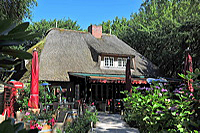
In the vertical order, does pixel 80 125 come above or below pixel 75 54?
below

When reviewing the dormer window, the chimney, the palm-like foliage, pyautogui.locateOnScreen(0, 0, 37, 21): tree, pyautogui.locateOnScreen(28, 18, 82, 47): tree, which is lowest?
the palm-like foliage

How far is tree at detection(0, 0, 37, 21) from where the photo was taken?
34.5 ft

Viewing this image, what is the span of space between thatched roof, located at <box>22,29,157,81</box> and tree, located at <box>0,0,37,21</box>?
16.2 ft

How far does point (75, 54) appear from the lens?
19.1m

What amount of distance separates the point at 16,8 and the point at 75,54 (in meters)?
8.34

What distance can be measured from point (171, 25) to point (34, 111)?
51.7ft

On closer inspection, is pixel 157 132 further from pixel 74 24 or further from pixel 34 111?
pixel 74 24

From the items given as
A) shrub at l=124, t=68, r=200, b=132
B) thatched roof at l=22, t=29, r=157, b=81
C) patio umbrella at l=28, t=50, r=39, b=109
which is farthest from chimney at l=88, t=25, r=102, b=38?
shrub at l=124, t=68, r=200, b=132

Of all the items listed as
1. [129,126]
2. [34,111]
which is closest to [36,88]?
[34,111]

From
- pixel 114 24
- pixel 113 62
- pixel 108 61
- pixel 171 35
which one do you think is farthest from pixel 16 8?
pixel 114 24

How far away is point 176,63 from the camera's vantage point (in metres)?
19.6

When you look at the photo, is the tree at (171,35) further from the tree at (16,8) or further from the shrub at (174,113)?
the shrub at (174,113)

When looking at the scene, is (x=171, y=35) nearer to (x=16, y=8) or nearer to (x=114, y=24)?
(x=16, y=8)

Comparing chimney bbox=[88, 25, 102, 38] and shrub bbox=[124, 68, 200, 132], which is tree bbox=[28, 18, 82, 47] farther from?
shrub bbox=[124, 68, 200, 132]
